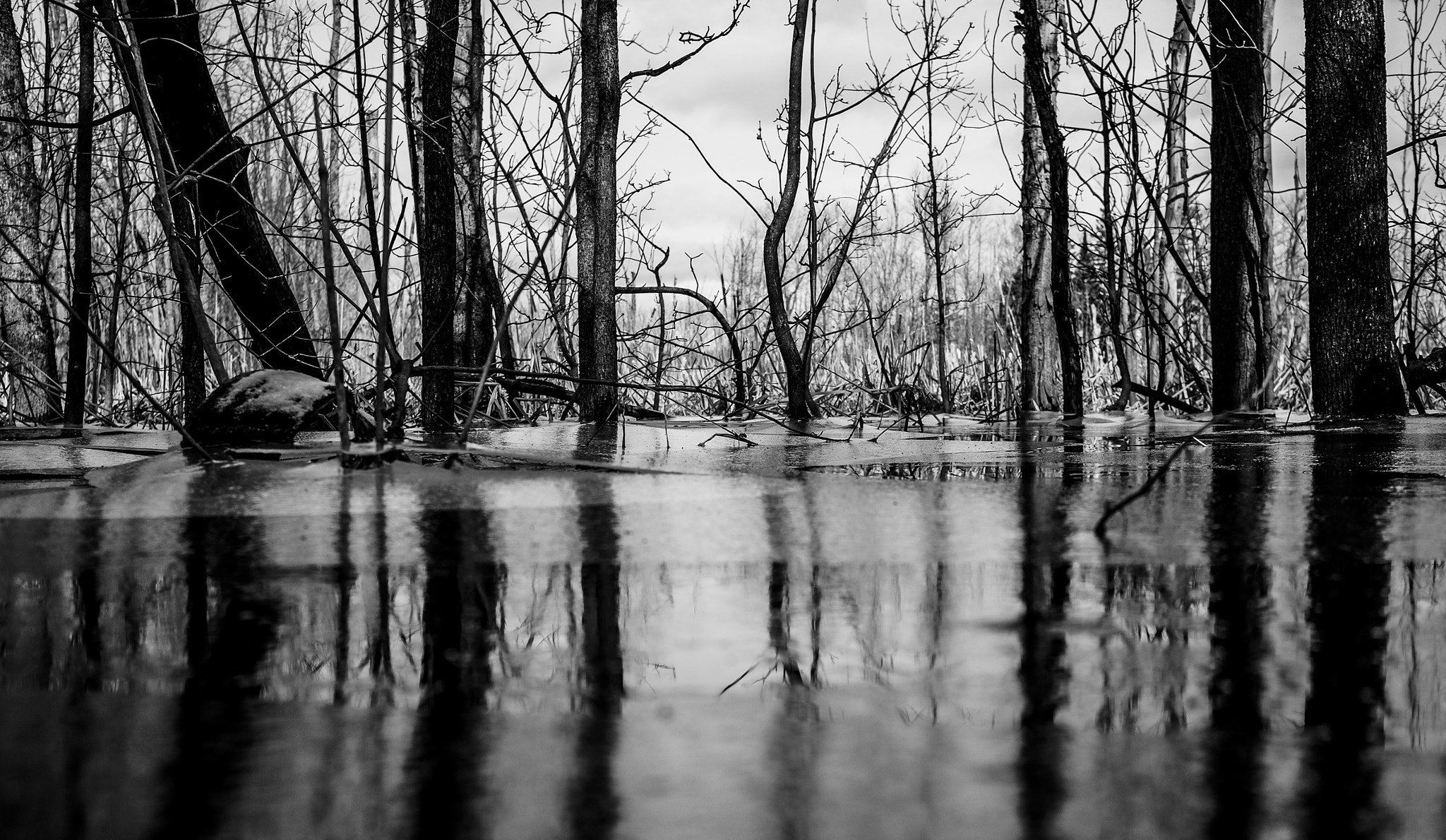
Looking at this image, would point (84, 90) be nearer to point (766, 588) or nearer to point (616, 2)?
point (616, 2)

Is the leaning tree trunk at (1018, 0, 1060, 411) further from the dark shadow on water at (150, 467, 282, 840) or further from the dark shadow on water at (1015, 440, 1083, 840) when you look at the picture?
the dark shadow on water at (150, 467, 282, 840)

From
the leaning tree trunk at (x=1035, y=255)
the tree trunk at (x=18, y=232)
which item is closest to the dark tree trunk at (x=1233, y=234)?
the leaning tree trunk at (x=1035, y=255)

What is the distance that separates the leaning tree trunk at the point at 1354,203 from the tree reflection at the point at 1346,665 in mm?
4077

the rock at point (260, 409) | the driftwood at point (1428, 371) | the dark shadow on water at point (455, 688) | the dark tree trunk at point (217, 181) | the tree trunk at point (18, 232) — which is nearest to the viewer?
the dark shadow on water at point (455, 688)

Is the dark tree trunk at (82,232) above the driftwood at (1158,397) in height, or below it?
above

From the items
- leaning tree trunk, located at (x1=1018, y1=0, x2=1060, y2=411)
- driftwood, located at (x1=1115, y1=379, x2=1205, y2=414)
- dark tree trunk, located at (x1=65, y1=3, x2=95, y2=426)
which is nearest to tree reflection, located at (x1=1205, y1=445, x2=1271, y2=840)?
driftwood, located at (x1=1115, y1=379, x2=1205, y2=414)

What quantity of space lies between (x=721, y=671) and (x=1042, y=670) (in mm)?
253

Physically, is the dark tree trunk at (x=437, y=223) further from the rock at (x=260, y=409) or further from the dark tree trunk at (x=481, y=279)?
the rock at (x=260, y=409)

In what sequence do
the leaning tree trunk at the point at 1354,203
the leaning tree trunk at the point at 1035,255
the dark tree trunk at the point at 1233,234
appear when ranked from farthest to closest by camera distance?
the leaning tree trunk at the point at 1035,255, the dark tree trunk at the point at 1233,234, the leaning tree trunk at the point at 1354,203

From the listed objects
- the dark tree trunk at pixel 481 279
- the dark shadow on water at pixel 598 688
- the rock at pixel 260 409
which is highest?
the dark tree trunk at pixel 481 279

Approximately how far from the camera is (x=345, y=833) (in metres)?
0.58

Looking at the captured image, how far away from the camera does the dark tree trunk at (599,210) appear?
599cm

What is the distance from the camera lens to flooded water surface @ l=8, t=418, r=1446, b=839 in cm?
62

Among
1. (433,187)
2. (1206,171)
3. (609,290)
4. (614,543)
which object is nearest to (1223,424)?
(1206,171)
